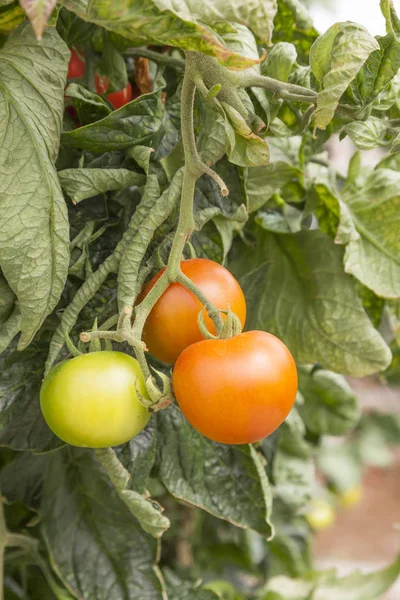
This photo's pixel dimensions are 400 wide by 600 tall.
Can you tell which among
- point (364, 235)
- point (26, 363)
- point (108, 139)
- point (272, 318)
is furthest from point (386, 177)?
point (26, 363)

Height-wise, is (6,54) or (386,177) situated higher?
(6,54)

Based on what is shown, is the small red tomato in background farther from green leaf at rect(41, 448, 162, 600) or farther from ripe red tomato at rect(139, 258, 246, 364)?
green leaf at rect(41, 448, 162, 600)

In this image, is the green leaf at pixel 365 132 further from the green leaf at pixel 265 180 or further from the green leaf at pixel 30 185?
the green leaf at pixel 30 185

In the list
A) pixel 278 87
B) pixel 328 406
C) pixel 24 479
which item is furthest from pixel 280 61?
pixel 328 406

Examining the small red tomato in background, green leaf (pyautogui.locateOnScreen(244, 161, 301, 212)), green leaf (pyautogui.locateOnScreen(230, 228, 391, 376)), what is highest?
the small red tomato in background

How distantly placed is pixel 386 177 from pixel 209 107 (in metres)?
0.23

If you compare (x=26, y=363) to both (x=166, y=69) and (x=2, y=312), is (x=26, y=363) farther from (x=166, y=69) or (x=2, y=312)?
(x=166, y=69)

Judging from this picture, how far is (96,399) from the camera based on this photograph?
466 millimetres

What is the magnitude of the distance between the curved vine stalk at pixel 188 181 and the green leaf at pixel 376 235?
0.19 meters

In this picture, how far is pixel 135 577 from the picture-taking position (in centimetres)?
70

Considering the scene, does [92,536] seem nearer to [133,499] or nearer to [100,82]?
[133,499]

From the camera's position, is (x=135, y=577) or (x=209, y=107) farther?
(x=135, y=577)

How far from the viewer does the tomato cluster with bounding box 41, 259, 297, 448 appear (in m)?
0.46

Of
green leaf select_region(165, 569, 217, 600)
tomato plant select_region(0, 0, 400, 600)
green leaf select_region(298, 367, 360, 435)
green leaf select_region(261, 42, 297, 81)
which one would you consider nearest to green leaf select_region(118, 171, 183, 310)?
tomato plant select_region(0, 0, 400, 600)
